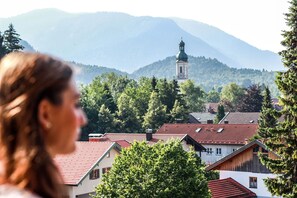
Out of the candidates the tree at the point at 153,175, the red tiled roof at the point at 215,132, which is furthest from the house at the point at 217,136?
the tree at the point at 153,175

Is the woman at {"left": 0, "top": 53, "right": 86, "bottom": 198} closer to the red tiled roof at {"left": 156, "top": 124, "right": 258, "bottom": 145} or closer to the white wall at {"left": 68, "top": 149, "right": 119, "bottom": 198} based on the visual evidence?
the white wall at {"left": 68, "top": 149, "right": 119, "bottom": 198}

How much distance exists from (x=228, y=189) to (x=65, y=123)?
35.9 meters

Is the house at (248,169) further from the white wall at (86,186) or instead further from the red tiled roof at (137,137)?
the red tiled roof at (137,137)

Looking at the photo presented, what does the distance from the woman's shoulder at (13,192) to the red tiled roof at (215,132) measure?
70.8m

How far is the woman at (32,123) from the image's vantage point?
1.94m

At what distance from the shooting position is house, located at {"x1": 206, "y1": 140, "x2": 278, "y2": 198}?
3938 cm

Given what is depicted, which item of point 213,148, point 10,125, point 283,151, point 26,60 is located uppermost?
point 26,60

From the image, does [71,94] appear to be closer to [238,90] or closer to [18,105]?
[18,105]

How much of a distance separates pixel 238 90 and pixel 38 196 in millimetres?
163799

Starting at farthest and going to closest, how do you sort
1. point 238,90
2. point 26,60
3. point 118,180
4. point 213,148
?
point 238,90, point 213,148, point 118,180, point 26,60

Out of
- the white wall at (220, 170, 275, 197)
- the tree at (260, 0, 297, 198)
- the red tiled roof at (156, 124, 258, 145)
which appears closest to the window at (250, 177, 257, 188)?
the white wall at (220, 170, 275, 197)

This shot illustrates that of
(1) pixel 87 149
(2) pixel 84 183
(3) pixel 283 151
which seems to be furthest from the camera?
(1) pixel 87 149

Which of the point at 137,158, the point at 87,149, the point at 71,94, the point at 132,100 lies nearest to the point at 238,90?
the point at 132,100

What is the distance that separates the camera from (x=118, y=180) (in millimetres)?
28203
